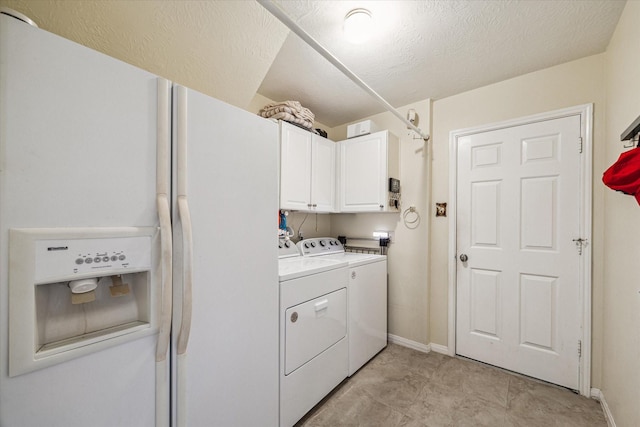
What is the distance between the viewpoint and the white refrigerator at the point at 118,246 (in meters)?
0.71

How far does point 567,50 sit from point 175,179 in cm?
270

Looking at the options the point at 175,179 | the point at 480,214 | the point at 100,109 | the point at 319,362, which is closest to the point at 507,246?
the point at 480,214

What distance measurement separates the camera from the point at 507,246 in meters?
2.24

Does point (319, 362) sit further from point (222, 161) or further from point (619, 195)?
point (619, 195)

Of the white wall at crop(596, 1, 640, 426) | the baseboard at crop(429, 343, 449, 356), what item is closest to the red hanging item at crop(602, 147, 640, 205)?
the white wall at crop(596, 1, 640, 426)

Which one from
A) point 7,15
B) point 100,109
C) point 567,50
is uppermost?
point 567,50

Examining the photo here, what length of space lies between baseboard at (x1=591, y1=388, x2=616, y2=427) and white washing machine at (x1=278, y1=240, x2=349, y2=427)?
167 centimetres

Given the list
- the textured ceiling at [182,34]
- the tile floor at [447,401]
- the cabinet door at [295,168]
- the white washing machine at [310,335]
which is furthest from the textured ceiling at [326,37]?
the tile floor at [447,401]

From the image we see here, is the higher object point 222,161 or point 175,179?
point 222,161

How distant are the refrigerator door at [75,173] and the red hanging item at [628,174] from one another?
1.96m

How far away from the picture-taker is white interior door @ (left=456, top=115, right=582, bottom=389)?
1.99m

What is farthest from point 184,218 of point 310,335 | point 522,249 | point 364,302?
point 522,249

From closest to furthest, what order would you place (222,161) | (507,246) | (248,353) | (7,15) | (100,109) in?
(7,15)
(100,109)
(222,161)
(248,353)
(507,246)

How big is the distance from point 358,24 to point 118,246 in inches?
66.2
